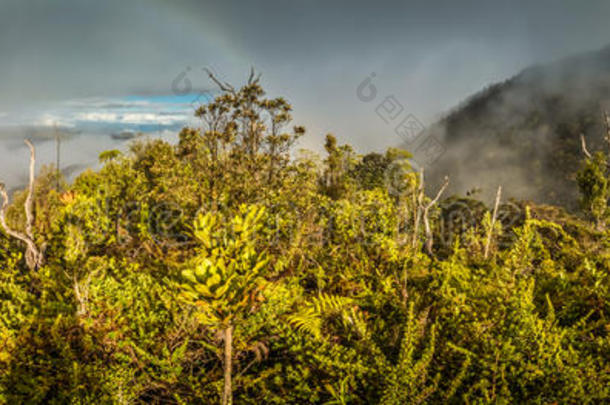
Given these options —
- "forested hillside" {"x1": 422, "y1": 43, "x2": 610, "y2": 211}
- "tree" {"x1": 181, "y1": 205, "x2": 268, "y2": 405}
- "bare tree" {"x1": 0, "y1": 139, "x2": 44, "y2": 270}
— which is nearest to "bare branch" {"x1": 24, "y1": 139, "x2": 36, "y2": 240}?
"bare tree" {"x1": 0, "y1": 139, "x2": 44, "y2": 270}

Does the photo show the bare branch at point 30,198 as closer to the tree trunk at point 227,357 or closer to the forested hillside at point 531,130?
the tree trunk at point 227,357

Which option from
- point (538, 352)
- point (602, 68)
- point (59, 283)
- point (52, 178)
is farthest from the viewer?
point (602, 68)

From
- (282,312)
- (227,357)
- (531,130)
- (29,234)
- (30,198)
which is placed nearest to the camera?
(227,357)

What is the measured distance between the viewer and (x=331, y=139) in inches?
545

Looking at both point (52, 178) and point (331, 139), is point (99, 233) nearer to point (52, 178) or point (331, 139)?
point (52, 178)

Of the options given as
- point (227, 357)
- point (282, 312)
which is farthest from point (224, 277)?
point (282, 312)

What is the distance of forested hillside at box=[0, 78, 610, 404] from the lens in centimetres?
233

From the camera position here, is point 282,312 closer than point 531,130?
Yes

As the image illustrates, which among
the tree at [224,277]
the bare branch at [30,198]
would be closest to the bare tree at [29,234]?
the bare branch at [30,198]

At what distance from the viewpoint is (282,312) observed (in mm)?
3750

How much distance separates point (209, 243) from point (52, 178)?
13.6 meters

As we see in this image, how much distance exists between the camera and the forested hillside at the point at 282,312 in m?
2.33

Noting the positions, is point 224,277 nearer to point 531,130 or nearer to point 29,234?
point 29,234

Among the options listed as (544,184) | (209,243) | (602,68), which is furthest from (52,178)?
(602,68)
